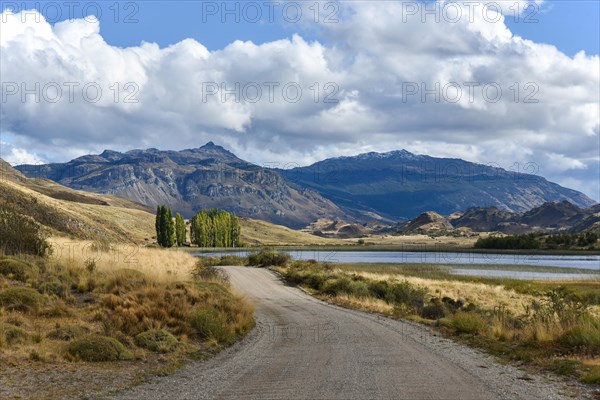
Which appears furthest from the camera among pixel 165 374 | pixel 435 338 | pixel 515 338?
pixel 435 338

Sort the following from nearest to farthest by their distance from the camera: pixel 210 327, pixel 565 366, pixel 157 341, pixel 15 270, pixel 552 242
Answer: pixel 565 366
pixel 157 341
pixel 210 327
pixel 15 270
pixel 552 242

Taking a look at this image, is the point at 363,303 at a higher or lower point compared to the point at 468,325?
lower

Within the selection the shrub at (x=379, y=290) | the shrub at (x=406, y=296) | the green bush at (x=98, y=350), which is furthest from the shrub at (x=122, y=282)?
the shrub at (x=379, y=290)

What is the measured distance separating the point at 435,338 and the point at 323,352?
17.5ft

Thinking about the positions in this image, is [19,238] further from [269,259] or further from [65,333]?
[269,259]

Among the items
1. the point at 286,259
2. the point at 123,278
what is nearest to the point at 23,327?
the point at 123,278

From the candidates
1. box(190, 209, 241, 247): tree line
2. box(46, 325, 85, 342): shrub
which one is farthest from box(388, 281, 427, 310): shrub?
box(190, 209, 241, 247): tree line

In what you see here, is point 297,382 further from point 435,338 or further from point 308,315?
point 308,315

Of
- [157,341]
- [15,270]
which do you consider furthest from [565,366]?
[15,270]

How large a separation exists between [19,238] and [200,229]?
12634 cm

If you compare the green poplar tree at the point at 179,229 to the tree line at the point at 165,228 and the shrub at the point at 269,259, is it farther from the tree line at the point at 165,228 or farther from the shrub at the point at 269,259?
the shrub at the point at 269,259

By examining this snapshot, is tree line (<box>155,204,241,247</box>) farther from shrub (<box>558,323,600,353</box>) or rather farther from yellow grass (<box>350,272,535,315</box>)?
shrub (<box>558,323,600,353</box>)

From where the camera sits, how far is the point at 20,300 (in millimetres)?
20359

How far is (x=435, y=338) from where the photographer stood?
795 inches
